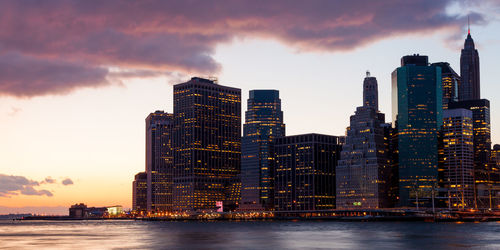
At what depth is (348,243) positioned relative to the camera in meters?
158

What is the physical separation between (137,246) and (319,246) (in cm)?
3972

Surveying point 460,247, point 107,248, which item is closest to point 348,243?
point 460,247

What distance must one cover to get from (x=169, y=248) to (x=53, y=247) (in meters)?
27.4

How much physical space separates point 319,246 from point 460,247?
2897 centimetres

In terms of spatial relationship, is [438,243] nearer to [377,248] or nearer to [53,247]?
[377,248]

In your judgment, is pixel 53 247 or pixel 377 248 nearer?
pixel 377 248

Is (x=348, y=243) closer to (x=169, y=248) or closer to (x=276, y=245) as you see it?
(x=276, y=245)

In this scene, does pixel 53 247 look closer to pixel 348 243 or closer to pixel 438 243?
pixel 348 243

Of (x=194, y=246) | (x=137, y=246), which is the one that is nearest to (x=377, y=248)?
(x=194, y=246)

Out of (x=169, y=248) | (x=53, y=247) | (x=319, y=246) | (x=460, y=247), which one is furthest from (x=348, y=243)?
(x=53, y=247)

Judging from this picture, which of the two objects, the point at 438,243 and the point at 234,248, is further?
the point at 438,243

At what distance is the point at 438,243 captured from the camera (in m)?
153

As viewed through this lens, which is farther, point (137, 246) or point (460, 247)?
point (137, 246)

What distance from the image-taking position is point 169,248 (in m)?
144
